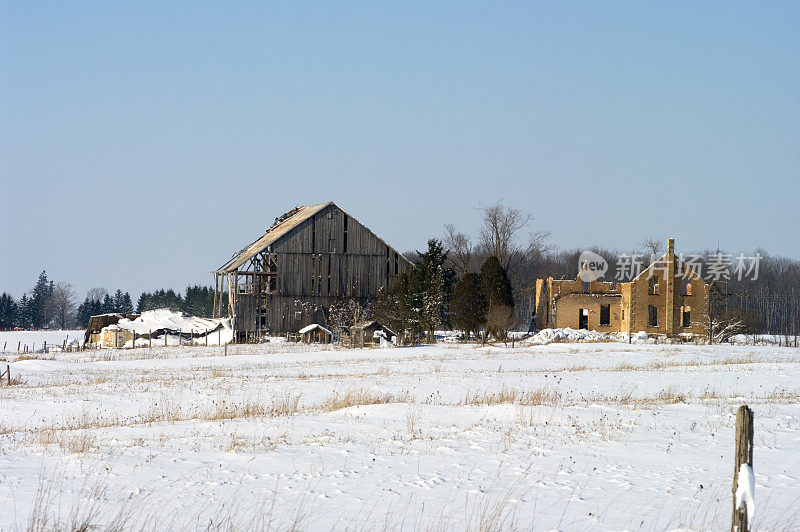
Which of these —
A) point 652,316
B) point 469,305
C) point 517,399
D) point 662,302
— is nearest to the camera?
point 517,399

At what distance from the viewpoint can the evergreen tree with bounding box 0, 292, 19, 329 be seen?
12812 centimetres

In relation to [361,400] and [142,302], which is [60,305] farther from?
[361,400]

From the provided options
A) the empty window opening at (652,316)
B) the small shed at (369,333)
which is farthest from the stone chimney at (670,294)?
the small shed at (369,333)

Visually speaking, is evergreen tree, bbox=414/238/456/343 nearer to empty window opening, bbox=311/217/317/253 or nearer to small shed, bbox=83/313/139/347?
empty window opening, bbox=311/217/317/253

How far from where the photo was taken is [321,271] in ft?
209

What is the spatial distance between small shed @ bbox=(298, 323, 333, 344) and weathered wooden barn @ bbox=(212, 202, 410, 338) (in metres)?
2.47

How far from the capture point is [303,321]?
6297 centimetres

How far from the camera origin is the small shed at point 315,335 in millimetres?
59531

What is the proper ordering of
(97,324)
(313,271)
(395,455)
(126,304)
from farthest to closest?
1. (126,304)
2. (97,324)
3. (313,271)
4. (395,455)

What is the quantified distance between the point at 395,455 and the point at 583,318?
53899mm

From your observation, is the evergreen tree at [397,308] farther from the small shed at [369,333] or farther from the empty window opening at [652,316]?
the empty window opening at [652,316]

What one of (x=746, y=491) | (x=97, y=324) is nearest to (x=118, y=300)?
(x=97, y=324)

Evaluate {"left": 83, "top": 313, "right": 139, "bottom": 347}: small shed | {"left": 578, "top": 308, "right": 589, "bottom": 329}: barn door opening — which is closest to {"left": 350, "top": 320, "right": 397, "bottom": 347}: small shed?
{"left": 578, "top": 308, "right": 589, "bottom": 329}: barn door opening

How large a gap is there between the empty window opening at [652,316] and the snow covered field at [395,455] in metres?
34.0
